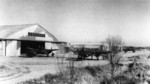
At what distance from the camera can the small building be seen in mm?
19281

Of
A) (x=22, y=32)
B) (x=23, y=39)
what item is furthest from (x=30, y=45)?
(x=22, y=32)

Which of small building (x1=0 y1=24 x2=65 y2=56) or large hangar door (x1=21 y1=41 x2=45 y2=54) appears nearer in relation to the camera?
small building (x1=0 y1=24 x2=65 y2=56)

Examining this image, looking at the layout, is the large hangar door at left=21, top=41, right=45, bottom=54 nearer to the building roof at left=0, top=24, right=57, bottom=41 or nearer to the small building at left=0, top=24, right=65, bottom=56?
the small building at left=0, top=24, right=65, bottom=56

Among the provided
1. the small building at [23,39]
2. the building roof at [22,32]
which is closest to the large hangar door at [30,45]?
the small building at [23,39]

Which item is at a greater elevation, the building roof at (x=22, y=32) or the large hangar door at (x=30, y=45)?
the building roof at (x=22, y=32)

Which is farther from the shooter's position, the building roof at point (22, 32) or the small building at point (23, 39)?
the building roof at point (22, 32)

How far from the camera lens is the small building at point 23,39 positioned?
63.3ft

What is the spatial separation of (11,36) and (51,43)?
18.4 ft

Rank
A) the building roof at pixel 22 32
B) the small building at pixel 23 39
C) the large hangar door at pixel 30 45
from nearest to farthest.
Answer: the small building at pixel 23 39 → the building roof at pixel 22 32 → the large hangar door at pixel 30 45

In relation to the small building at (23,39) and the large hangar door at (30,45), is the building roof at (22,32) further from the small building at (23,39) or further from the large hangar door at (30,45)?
the large hangar door at (30,45)

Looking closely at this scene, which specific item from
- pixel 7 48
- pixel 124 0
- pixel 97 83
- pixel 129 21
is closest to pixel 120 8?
pixel 124 0

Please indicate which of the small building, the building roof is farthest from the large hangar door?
the building roof

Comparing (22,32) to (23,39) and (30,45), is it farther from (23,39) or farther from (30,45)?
(30,45)

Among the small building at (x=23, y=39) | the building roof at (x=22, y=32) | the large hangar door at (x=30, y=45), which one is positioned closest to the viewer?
the small building at (x=23, y=39)
